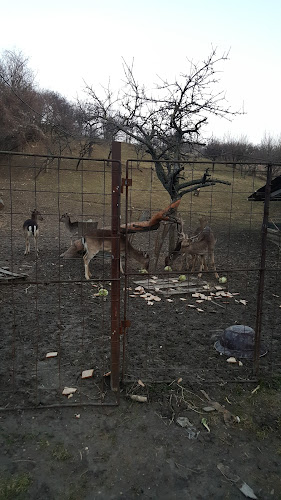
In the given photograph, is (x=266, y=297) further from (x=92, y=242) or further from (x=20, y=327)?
(x=20, y=327)

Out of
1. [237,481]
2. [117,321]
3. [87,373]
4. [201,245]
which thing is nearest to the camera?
[237,481]

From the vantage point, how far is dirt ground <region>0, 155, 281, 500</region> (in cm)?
316

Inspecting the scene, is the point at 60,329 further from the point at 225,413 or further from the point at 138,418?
the point at 225,413

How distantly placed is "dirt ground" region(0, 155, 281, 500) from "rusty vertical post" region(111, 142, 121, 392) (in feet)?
0.55

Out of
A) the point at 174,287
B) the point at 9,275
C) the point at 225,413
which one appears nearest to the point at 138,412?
the point at 225,413

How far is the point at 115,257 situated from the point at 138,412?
68.0 inches

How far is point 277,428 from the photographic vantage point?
12.9 feet

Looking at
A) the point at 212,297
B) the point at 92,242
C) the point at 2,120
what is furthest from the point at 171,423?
the point at 2,120

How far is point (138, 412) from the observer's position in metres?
4.08

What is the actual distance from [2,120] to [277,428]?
3242 cm

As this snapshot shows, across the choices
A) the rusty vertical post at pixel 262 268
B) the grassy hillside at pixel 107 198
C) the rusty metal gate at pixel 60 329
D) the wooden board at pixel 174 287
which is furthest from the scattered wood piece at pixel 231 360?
the grassy hillside at pixel 107 198

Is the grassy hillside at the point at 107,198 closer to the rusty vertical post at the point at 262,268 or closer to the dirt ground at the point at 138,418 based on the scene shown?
the dirt ground at the point at 138,418

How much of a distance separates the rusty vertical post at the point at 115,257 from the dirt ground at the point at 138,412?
167 millimetres

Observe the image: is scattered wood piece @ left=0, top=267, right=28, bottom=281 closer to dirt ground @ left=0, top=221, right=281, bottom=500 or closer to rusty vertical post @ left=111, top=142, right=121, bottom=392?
dirt ground @ left=0, top=221, right=281, bottom=500
